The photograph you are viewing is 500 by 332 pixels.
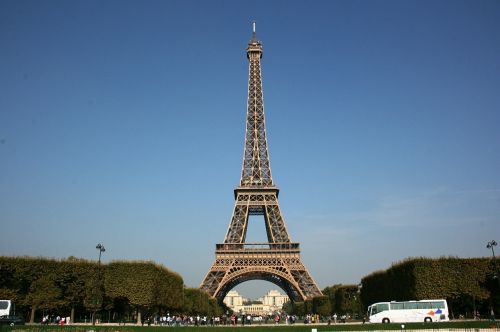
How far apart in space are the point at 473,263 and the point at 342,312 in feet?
103

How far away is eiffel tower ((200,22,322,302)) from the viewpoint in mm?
69000

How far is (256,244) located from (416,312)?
3270 centimetres

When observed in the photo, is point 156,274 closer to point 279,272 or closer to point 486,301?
point 279,272

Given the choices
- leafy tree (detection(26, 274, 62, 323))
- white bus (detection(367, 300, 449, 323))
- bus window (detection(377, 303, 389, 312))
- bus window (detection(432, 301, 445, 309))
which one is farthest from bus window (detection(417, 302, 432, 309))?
leafy tree (detection(26, 274, 62, 323))

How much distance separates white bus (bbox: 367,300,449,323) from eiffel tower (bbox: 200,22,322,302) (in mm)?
24979

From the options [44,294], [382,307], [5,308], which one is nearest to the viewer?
[5,308]

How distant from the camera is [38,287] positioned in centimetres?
4697

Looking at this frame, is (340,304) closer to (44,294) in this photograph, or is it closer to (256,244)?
(256,244)

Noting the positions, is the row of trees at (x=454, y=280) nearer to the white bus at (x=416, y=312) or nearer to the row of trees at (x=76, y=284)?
the white bus at (x=416, y=312)

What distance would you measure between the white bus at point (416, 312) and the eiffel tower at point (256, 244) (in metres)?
25.0

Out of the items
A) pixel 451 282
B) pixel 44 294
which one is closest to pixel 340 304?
pixel 451 282

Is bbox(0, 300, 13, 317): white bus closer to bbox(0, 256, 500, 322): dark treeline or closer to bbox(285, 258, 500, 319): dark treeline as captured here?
bbox(0, 256, 500, 322): dark treeline

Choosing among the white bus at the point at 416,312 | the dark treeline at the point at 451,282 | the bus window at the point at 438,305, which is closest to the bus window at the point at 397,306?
the white bus at the point at 416,312

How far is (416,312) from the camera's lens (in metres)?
42.1
